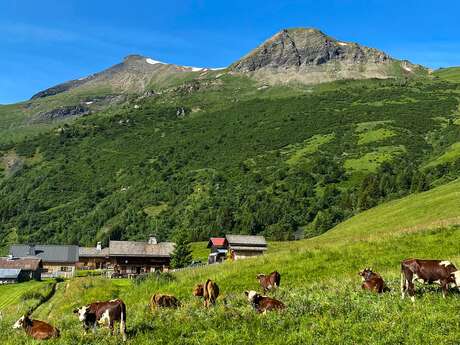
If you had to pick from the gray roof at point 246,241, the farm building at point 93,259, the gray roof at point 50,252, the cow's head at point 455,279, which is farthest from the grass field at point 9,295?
the cow's head at point 455,279

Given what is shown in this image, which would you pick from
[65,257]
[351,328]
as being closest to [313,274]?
[351,328]

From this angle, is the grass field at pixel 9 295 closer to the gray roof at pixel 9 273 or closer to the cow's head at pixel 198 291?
the gray roof at pixel 9 273

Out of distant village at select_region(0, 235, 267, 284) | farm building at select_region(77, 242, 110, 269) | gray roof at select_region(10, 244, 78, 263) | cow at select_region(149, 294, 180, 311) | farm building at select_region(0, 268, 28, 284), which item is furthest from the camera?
farm building at select_region(77, 242, 110, 269)

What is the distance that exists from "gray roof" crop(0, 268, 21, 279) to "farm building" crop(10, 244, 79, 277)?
21605 millimetres

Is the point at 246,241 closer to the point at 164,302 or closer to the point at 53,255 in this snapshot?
the point at 53,255

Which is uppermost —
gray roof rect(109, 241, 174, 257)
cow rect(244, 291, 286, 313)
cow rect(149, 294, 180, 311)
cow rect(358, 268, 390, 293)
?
cow rect(358, 268, 390, 293)

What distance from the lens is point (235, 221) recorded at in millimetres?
184875

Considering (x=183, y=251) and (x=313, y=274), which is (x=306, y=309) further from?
(x=183, y=251)

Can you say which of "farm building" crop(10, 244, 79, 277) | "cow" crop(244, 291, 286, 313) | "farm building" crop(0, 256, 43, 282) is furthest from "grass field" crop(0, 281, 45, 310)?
"cow" crop(244, 291, 286, 313)

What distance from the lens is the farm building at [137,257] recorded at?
11616 centimetres

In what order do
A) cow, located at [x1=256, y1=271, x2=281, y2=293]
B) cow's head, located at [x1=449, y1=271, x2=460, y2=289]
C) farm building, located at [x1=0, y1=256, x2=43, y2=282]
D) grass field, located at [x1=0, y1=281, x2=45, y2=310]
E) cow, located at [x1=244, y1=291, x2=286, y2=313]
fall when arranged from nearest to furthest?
1. cow's head, located at [x1=449, y1=271, x2=460, y2=289]
2. cow, located at [x1=244, y1=291, x2=286, y2=313]
3. cow, located at [x1=256, y1=271, x2=281, y2=293]
4. grass field, located at [x1=0, y1=281, x2=45, y2=310]
5. farm building, located at [x1=0, y1=256, x2=43, y2=282]

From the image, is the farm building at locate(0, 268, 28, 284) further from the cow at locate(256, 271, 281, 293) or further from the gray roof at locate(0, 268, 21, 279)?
the cow at locate(256, 271, 281, 293)

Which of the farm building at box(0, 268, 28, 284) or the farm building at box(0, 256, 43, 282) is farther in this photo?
the farm building at box(0, 256, 43, 282)

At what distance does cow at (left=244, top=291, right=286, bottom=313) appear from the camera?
17.0 metres
